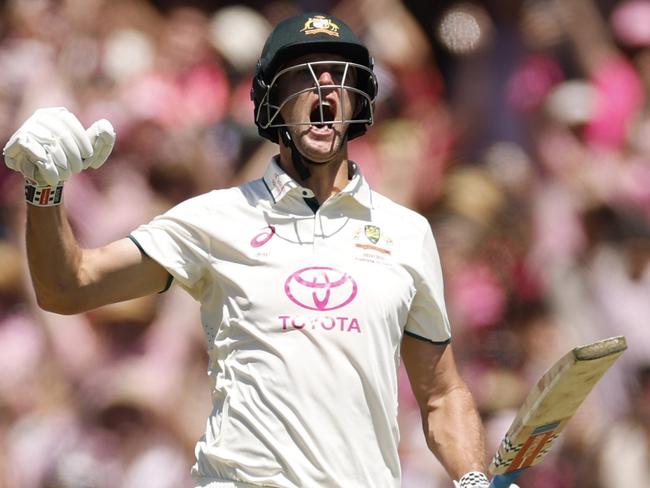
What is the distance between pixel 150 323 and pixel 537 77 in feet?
6.64

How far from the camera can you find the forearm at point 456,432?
11.7 ft

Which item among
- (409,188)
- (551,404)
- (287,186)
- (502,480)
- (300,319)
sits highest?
(409,188)

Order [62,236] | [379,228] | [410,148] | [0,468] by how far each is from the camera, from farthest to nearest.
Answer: [410,148], [0,468], [379,228], [62,236]

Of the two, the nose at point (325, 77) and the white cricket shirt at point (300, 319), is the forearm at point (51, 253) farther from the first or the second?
the nose at point (325, 77)

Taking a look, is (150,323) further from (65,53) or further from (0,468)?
(65,53)

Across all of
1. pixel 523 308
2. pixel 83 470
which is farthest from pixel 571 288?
pixel 83 470

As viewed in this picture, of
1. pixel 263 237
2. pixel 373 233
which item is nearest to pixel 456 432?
pixel 373 233

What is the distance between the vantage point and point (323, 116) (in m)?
3.59

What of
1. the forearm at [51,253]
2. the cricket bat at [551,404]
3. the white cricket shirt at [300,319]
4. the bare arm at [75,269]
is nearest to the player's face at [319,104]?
the white cricket shirt at [300,319]

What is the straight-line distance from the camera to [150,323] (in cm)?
575

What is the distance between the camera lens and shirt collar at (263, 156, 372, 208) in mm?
3576

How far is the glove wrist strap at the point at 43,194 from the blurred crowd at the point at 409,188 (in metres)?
2.46

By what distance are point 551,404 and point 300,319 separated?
2.05 ft

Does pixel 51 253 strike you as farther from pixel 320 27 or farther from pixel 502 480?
pixel 502 480
